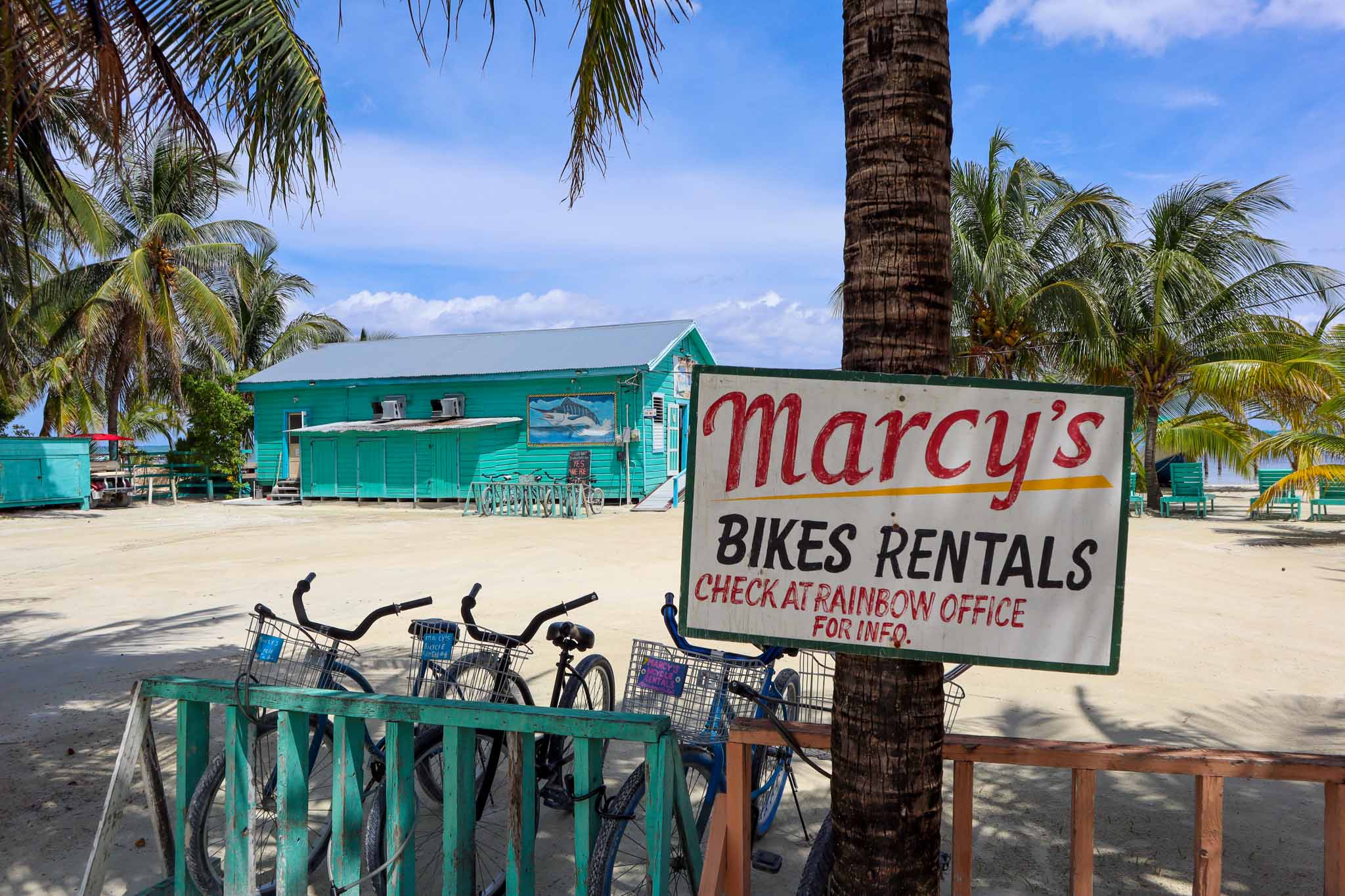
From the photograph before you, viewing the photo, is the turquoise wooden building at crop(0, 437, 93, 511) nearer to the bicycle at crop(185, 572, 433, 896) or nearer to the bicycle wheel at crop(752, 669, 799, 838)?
the bicycle at crop(185, 572, 433, 896)

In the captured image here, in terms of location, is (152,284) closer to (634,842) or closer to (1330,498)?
(634,842)

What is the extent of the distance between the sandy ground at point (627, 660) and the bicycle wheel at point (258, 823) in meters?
0.41

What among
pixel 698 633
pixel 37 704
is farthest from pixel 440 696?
pixel 37 704

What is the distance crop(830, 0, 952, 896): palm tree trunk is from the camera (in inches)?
79.8

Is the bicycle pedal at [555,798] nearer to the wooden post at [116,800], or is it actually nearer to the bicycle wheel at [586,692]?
the bicycle wheel at [586,692]

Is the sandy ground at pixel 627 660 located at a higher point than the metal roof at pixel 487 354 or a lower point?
lower

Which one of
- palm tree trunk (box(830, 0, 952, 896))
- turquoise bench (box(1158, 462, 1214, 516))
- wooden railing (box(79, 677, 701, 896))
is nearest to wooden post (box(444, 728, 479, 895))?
wooden railing (box(79, 677, 701, 896))

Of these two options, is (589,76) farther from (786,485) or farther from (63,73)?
(786,485)

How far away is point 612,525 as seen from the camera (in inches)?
680

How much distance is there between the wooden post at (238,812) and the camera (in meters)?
2.75

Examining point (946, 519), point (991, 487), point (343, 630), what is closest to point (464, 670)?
point (343, 630)

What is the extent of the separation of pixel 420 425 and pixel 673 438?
6765 mm

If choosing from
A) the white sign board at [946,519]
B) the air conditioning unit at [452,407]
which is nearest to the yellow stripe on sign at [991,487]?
the white sign board at [946,519]

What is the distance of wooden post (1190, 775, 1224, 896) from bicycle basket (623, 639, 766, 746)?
129 centimetres
